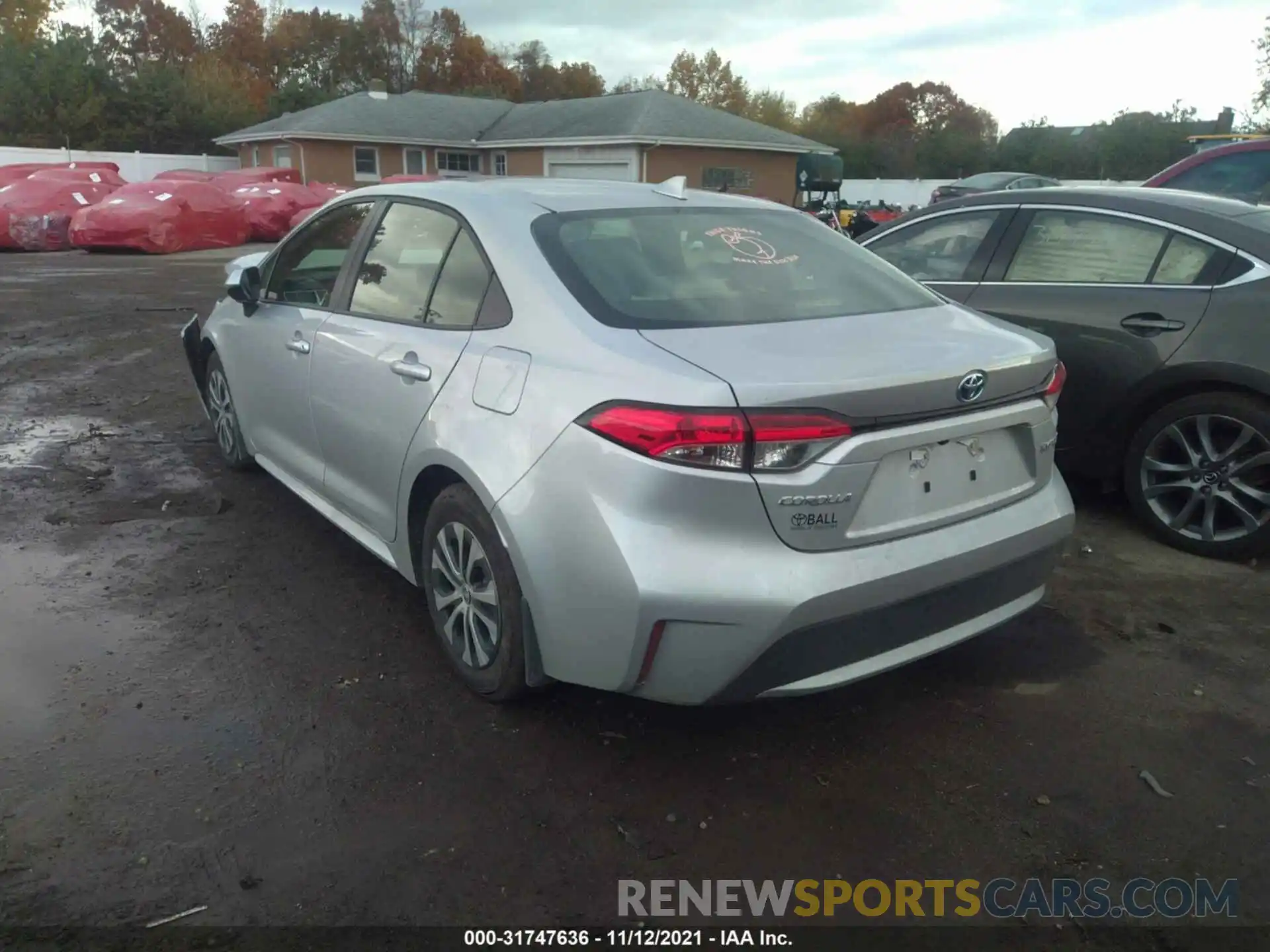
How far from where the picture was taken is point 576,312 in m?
2.99

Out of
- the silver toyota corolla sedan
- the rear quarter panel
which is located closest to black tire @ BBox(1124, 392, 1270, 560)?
the silver toyota corolla sedan

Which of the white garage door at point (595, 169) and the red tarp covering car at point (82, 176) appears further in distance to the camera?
the white garage door at point (595, 169)

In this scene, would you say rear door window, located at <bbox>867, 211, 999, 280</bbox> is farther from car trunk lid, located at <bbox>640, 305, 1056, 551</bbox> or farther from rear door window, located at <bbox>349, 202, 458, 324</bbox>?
rear door window, located at <bbox>349, 202, 458, 324</bbox>

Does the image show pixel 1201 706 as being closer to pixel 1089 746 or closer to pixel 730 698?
pixel 1089 746

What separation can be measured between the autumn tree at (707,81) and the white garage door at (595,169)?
44.3m

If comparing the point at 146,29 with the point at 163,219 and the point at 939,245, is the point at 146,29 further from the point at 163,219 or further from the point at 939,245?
the point at 939,245

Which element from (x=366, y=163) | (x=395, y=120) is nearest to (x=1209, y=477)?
(x=366, y=163)

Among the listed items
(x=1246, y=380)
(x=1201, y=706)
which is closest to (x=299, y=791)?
(x=1201, y=706)

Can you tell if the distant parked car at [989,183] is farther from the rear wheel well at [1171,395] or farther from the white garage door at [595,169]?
the rear wheel well at [1171,395]

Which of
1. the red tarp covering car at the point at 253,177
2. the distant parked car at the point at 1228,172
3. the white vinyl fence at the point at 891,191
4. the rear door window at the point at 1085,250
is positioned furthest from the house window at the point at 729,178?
the rear door window at the point at 1085,250

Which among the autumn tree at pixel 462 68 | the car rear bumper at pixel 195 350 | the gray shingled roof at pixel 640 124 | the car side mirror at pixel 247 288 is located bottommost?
the car rear bumper at pixel 195 350

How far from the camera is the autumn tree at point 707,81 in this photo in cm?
7562

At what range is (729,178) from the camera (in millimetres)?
34312

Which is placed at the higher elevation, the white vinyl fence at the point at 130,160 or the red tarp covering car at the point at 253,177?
the white vinyl fence at the point at 130,160
